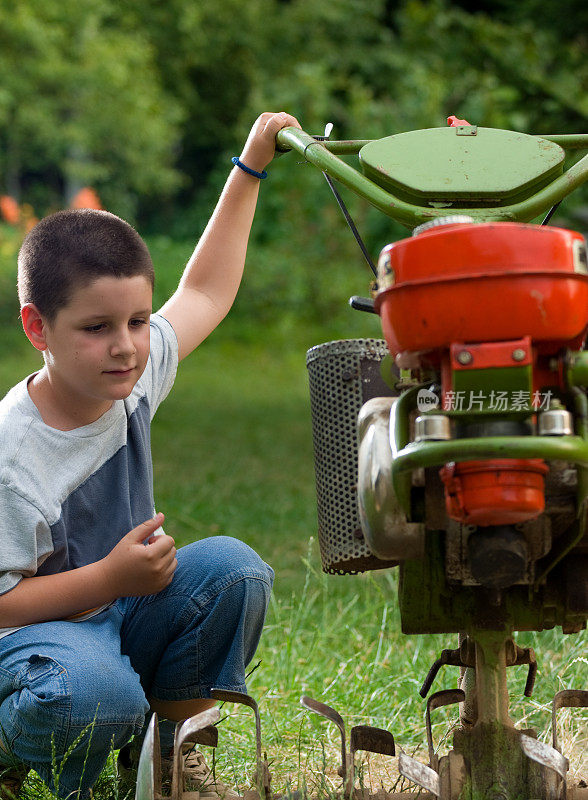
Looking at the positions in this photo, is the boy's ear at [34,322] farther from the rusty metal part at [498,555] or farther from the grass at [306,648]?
the rusty metal part at [498,555]

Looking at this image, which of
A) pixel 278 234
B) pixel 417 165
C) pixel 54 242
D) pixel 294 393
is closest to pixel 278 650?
pixel 54 242

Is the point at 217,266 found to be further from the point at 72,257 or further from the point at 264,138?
the point at 72,257

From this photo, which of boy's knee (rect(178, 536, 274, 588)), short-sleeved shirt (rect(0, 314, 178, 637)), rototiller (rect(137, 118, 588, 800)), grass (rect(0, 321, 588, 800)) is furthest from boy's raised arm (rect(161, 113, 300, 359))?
grass (rect(0, 321, 588, 800))

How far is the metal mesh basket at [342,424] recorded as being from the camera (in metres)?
1.79

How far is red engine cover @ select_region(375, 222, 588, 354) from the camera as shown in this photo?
4.15 ft

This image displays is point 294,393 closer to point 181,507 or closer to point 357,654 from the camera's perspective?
point 181,507

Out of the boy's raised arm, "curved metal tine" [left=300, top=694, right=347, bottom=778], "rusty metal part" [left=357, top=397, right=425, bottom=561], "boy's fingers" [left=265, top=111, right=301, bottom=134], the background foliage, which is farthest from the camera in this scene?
the background foliage

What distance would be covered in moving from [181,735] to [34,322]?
2.44 ft

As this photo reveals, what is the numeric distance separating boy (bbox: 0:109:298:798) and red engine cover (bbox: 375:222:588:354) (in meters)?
0.68

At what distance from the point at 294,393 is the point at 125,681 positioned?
251 inches

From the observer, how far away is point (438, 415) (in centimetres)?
130

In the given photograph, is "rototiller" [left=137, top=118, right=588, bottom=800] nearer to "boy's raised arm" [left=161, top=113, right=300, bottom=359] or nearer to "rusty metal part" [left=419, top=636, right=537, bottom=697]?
"rusty metal part" [left=419, top=636, right=537, bottom=697]

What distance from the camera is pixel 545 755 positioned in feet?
5.22

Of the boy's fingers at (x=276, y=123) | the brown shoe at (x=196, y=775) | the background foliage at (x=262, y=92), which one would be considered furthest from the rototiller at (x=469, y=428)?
the background foliage at (x=262, y=92)
